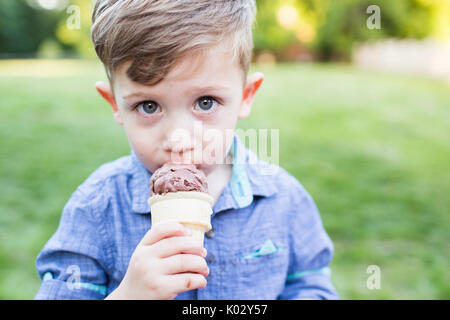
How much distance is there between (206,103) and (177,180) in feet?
0.94

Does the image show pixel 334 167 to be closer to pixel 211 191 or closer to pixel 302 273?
pixel 302 273

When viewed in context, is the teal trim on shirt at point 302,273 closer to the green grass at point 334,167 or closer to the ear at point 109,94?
the ear at point 109,94

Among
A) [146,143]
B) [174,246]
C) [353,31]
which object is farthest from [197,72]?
[353,31]

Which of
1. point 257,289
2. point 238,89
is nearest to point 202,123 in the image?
point 238,89

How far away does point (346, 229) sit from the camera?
3.89 meters

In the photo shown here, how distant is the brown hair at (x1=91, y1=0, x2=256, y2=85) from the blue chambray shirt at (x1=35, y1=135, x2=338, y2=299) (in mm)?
495

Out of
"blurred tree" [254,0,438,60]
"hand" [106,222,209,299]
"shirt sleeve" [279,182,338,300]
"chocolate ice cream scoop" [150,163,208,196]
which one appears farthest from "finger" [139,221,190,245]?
"blurred tree" [254,0,438,60]

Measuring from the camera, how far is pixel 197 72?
4.53 ft

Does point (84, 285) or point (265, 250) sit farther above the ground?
point (265, 250)

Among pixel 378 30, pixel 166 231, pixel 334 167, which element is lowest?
pixel 166 231

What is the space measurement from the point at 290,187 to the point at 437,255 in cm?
227

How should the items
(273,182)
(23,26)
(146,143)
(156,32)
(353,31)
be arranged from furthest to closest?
1. (23,26)
2. (353,31)
3. (273,182)
4. (146,143)
5. (156,32)

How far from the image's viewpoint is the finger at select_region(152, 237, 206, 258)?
126 centimetres
